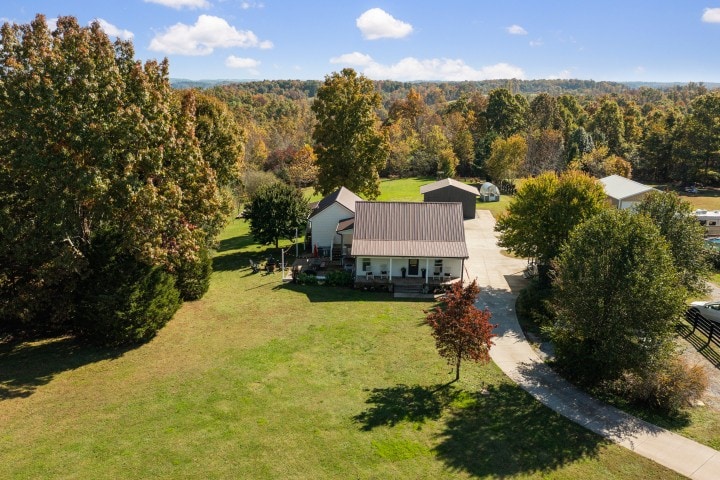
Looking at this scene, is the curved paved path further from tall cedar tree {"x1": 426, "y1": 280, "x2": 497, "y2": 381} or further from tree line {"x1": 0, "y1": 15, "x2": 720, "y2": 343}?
tree line {"x1": 0, "y1": 15, "x2": 720, "y2": 343}

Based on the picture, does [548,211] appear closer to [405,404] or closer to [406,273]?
[406,273]

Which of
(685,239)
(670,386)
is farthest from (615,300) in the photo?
(685,239)

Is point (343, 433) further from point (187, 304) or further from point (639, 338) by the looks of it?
point (187, 304)

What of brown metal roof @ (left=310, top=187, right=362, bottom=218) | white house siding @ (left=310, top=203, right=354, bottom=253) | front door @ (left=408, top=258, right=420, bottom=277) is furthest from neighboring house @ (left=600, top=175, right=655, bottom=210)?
white house siding @ (left=310, top=203, right=354, bottom=253)

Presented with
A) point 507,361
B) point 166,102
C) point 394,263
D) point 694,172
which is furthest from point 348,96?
point 694,172

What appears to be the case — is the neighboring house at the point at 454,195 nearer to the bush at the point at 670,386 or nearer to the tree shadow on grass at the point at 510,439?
the bush at the point at 670,386

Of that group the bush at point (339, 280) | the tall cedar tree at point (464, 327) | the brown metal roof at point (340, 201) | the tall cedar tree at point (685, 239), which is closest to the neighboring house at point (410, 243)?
the bush at point (339, 280)
